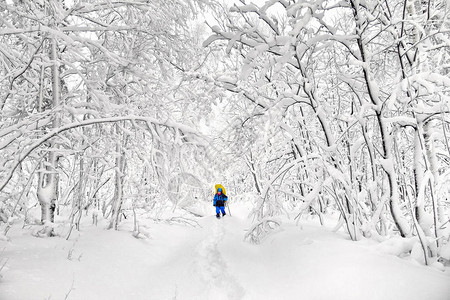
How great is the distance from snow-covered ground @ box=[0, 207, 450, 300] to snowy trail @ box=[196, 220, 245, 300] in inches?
0.5

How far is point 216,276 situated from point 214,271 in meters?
0.25

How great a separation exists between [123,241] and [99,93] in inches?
100

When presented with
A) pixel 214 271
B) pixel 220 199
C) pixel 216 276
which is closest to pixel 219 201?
pixel 220 199

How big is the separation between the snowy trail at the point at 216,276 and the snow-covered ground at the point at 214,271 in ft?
0.04

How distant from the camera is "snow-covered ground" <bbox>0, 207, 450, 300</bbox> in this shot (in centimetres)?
264

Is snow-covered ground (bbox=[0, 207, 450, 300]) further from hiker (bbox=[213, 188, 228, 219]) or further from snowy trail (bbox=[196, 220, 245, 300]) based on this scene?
hiker (bbox=[213, 188, 228, 219])

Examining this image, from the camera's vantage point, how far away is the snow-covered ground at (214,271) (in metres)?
Answer: 2.64

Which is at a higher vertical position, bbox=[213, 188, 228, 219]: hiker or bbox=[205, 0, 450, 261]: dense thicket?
bbox=[205, 0, 450, 261]: dense thicket

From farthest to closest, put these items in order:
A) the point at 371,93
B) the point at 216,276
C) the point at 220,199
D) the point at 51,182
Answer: the point at 220,199, the point at 51,182, the point at 216,276, the point at 371,93

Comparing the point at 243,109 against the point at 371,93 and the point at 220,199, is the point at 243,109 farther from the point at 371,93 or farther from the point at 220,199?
the point at 220,199

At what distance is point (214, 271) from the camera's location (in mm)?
4488

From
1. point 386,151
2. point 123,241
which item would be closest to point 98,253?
point 123,241

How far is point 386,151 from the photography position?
12.2ft

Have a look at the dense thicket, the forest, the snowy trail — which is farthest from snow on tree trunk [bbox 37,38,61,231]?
the dense thicket
